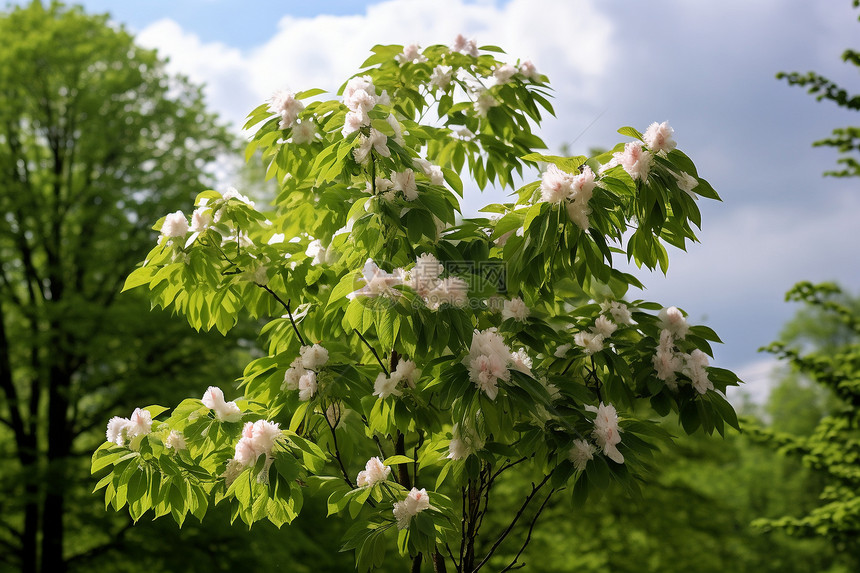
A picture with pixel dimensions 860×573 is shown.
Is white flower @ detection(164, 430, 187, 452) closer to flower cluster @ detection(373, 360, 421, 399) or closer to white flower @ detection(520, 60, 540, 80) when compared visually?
flower cluster @ detection(373, 360, 421, 399)

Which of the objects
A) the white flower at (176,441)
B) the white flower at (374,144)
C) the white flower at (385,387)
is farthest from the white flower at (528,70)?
the white flower at (176,441)

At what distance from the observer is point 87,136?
35.2 feet

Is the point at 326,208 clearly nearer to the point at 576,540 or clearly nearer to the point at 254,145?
the point at 254,145

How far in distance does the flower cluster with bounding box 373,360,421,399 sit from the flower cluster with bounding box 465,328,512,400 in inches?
19.9

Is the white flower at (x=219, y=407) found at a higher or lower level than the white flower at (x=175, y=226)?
lower

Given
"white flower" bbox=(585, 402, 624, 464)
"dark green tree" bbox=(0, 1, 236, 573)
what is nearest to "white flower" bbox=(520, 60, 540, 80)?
"white flower" bbox=(585, 402, 624, 464)

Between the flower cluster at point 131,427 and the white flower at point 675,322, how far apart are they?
2.19 metres

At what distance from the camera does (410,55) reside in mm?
3639

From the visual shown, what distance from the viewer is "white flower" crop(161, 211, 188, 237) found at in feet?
9.23

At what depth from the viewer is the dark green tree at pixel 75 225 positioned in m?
9.77

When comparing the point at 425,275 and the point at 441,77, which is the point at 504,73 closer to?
the point at 441,77

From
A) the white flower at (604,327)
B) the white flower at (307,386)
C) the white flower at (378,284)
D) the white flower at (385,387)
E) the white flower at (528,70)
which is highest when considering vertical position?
the white flower at (528,70)

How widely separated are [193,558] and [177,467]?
714 centimetres

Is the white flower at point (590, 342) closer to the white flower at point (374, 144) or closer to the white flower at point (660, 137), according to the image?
the white flower at point (660, 137)
